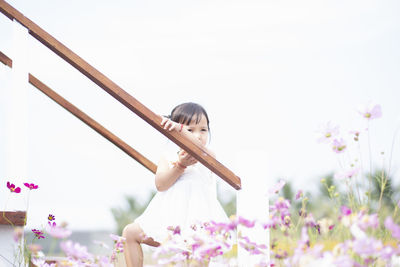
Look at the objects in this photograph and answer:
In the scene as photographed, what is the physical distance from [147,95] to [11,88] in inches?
894

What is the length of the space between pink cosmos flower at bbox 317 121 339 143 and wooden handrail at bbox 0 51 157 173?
4.51 feet

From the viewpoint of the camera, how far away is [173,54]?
2422 centimetres

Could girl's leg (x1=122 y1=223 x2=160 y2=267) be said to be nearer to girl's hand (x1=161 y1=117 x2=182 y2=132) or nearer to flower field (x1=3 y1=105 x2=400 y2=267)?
flower field (x1=3 y1=105 x2=400 y2=267)

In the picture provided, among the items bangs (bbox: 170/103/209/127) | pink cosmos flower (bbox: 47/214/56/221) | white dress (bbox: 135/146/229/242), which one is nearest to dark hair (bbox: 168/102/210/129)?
bangs (bbox: 170/103/209/127)

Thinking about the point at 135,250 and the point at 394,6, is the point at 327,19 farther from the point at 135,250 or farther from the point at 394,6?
the point at 135,250

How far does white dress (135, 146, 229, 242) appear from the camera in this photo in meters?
2.54

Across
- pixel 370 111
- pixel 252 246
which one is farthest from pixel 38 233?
pixel 370 111

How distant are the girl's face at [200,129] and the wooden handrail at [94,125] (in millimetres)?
406

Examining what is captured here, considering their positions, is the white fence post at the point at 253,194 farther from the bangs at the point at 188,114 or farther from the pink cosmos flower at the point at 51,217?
the pink cosmos flower at the point at 51,217

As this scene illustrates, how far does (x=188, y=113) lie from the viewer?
9.62 feet

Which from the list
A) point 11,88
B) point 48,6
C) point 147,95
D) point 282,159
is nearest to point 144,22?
point 147,95

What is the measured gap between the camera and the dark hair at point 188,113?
9.57ft

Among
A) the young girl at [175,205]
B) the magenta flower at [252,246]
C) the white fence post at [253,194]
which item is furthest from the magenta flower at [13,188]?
the magenta flower at [252,246]

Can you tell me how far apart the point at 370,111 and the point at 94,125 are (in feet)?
6.04
